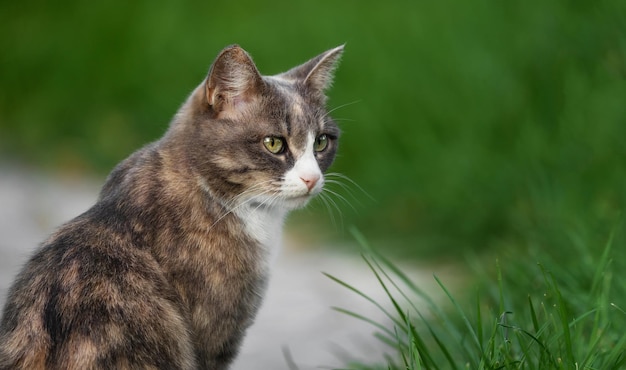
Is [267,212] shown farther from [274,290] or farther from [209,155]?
[274,290]

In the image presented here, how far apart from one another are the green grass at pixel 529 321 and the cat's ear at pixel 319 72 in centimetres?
57

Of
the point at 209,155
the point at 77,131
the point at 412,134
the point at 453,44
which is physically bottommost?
the point at 77,131

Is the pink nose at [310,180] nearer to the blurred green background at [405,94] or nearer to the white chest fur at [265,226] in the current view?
the white chest fur at [265,226]

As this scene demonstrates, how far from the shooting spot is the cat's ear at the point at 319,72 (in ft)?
11.4

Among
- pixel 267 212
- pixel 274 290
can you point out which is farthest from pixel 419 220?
pixel 267 212

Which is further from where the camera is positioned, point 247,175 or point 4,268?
point 4,268

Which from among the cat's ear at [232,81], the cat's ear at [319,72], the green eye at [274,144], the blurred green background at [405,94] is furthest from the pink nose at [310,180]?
the blurred green background at [405,94]

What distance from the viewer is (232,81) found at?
10.6 ft

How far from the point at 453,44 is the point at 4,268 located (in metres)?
2.99

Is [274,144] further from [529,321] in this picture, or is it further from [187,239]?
[529,321]

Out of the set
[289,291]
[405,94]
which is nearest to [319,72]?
[289,291]

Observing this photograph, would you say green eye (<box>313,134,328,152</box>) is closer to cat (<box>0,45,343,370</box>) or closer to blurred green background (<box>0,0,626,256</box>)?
cat (<box>0,45,343,370</box>)

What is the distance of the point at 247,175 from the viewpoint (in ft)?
10.5

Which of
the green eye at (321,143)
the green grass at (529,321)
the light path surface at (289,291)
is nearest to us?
the green grass at (529,321)
